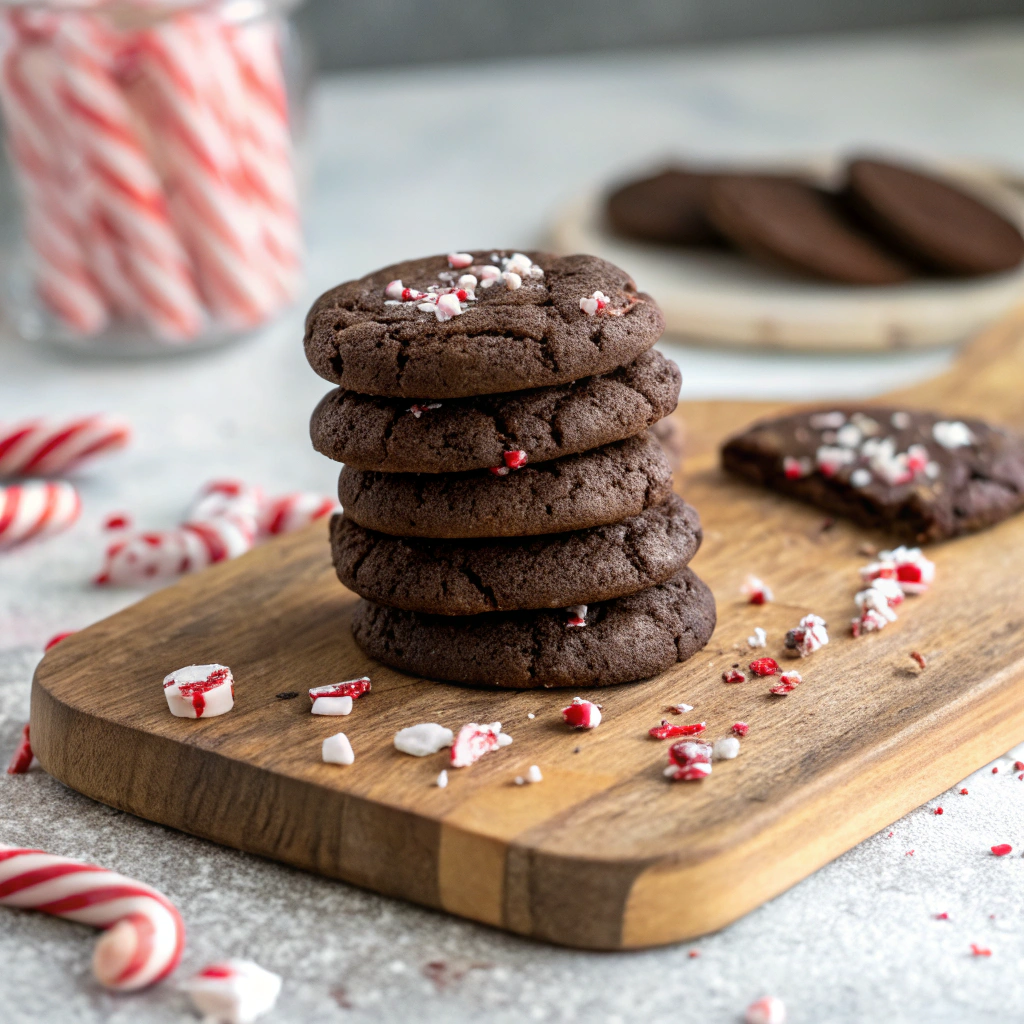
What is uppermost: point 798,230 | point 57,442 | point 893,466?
point 798,230

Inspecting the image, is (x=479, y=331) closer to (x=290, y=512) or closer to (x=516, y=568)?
(x=516, y=568)

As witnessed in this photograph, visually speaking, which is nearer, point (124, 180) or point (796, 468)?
point (796, 468)

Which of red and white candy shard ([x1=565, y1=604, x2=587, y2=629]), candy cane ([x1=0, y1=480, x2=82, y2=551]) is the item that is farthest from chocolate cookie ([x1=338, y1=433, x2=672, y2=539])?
candy cane ([x1=0, y1=480, x2=82, y2=551])

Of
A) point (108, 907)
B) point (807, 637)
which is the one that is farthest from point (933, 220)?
point (108, 907)

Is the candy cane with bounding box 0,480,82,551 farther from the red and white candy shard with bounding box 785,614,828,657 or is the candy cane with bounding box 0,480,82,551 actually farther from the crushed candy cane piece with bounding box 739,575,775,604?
the red and white candy shard with bounding box 785,614,828,657

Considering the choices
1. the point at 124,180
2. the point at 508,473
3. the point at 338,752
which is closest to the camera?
the point at 338,752

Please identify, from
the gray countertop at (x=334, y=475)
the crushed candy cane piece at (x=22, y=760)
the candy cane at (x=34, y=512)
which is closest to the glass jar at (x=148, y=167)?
the gray countertop at (x=334, y=475)

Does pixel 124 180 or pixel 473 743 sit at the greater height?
pixel 124 180
